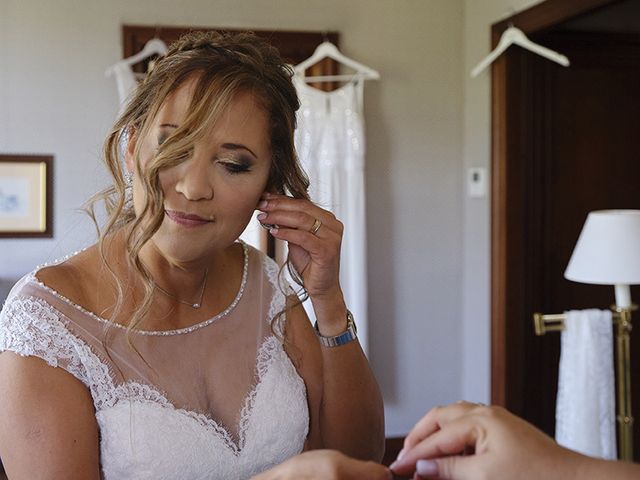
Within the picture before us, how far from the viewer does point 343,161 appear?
3.48 meters

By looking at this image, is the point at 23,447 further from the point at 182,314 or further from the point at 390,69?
the point at 390,69

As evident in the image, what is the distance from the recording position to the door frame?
10.8 feet

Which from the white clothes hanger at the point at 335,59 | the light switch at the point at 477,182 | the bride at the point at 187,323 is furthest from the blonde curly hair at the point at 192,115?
the light switch at the point at 477,182

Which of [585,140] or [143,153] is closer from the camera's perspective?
[143,153]

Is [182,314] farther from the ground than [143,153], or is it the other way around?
[143,153]

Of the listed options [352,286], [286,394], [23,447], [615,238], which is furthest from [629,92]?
[23,447]

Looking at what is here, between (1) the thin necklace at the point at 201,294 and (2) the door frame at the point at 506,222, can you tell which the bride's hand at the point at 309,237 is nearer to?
(1) the thin necklace at the point at 201,294

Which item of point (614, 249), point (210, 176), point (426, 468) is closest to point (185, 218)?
point (210, 176)

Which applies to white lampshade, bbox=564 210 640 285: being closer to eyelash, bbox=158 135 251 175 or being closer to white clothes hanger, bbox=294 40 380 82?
white clothes hanger, bbox=294 40 380 82

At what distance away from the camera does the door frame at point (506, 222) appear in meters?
3.30

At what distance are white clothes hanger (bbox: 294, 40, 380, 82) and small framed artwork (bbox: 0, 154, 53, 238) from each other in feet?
3.87

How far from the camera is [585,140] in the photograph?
11.3ft

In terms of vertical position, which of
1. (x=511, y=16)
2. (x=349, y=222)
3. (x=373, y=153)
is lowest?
(x=349, y=222)

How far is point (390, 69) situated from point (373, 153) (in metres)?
0.40
